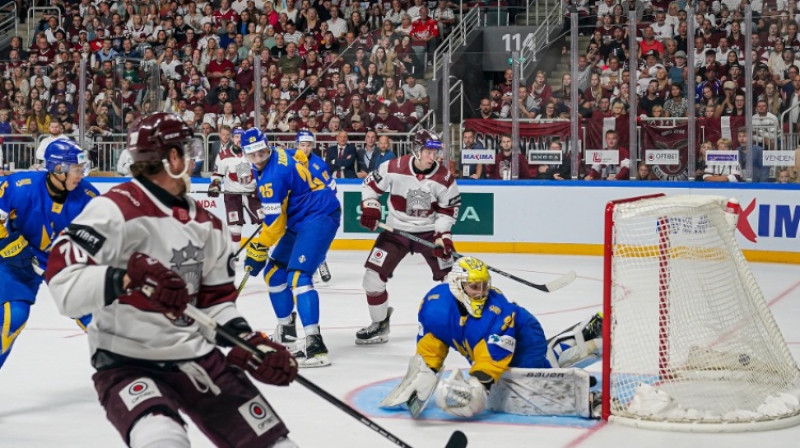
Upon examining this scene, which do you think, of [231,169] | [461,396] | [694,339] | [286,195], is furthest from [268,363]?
[231,169]

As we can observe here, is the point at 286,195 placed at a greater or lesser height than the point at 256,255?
greater

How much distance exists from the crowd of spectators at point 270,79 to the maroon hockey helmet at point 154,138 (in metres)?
9.07

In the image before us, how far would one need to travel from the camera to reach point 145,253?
9.51ft

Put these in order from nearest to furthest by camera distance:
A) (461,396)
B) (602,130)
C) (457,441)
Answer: (457,441)
(461,396)
(602,130)

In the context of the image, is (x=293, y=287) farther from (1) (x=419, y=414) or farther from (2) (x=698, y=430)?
(2) (x=698, y=430)

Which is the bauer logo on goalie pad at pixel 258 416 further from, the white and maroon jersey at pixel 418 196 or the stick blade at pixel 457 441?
the white and maroon jersey at pixel 418 196

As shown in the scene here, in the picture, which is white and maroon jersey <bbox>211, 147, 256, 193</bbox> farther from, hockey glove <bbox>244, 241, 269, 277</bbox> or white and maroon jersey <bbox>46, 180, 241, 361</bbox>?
white and maroon jersey <bbox>46, 180, 241, 361</bbox>

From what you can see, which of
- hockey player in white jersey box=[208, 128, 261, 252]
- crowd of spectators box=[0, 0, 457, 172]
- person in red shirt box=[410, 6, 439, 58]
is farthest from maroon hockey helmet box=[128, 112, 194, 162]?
person in red shirt box=[410, 6, 439, 58]

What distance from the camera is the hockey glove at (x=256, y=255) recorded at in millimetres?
6750

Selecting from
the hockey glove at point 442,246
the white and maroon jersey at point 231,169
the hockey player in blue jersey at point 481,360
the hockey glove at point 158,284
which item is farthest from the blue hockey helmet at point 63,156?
the white and maroon jersey at point 231,169

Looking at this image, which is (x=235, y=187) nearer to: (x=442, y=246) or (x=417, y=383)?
(x=442, y=246)

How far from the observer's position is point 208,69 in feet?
43.9

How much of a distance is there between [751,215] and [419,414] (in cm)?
703

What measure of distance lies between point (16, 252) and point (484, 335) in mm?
2057
